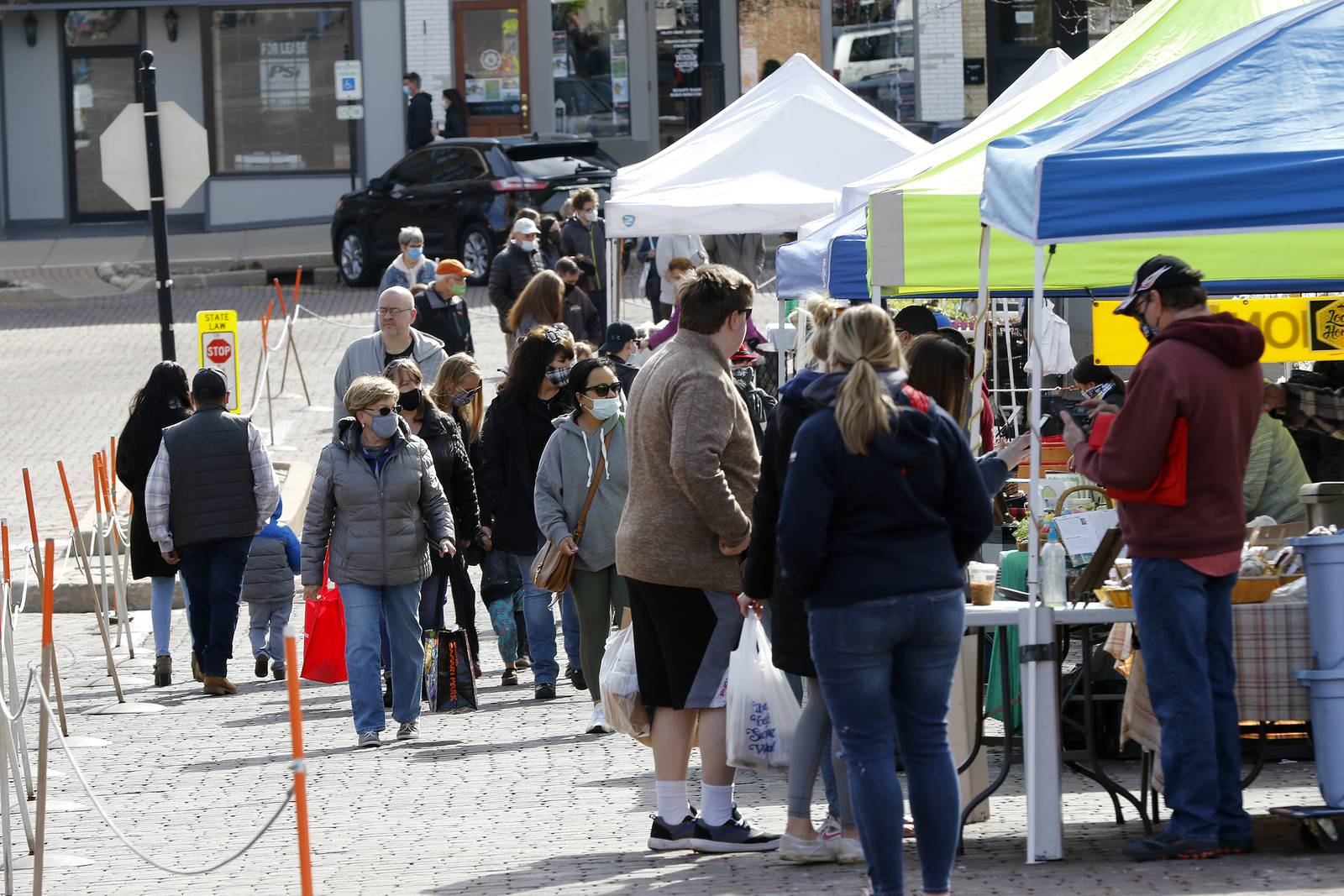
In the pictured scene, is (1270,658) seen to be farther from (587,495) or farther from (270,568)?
(270,568)

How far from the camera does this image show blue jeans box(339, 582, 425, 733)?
9211 millimetres

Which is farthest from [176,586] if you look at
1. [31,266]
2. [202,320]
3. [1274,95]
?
[31,266]

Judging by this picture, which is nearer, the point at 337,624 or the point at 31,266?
the point at 337,624

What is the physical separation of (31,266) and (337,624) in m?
20.9

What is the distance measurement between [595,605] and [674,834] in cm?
223

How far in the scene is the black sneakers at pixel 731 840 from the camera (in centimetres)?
676

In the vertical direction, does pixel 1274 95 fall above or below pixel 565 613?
above

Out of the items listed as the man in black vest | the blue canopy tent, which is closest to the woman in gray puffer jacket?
the man in black vest

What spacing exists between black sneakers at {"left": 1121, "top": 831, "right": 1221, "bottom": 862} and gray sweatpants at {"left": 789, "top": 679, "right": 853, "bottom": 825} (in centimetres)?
90

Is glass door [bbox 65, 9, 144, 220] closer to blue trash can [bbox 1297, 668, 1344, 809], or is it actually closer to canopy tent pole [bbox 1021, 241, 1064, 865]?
canopy tent pole [bbox 1021, 241, 1064, 865]

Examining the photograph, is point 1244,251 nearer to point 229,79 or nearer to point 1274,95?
point 1274,95

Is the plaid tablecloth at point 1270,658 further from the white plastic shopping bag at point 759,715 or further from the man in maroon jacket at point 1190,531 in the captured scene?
the white plastic shopping bag at point 759,715

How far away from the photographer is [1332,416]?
8.80m

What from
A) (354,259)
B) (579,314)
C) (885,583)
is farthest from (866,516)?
(354,259)
